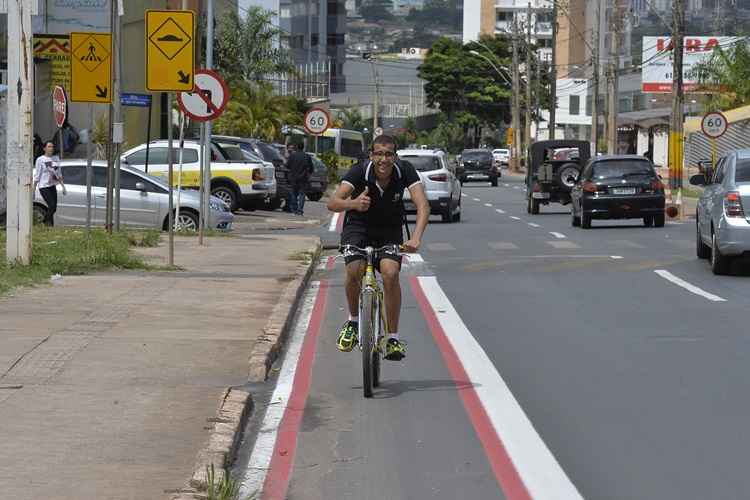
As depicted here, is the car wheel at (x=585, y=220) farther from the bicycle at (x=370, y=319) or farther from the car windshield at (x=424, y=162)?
the bicycle at (x=370, y=319)

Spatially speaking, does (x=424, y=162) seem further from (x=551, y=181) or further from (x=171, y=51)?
(x=171, y=51)

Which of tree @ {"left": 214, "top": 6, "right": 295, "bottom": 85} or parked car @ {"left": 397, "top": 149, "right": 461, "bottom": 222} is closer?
parked car @ {"left": 397, "top": 149, "right": 461, "bottom": 222}

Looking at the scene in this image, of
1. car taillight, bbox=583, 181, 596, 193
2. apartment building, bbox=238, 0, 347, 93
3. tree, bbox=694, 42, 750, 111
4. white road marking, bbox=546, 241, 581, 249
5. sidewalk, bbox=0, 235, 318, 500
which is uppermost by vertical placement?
apartment building, bbox=238, 0, 347, 93

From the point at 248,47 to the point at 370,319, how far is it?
60124 mm

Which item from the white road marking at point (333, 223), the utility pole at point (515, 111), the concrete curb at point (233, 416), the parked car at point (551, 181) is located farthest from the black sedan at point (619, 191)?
the utility pole at point (515, 111)

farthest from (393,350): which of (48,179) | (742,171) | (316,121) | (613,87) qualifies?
(613,87)

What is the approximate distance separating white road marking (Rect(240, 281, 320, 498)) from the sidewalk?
0.98 feet

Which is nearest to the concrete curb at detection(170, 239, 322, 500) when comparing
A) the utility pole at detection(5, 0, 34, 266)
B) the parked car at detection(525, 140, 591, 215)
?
the utility pole at detection(5, 0, 34, 266)

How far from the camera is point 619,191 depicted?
105 ft

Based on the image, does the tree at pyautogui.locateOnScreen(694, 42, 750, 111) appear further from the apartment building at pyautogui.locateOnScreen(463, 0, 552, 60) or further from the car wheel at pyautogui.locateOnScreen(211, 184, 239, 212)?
the apartment building at pyautogui.locateOnScreen(463, 0, 552, 60)

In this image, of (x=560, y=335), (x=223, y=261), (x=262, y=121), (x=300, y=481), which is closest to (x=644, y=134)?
(x=262, y=121)

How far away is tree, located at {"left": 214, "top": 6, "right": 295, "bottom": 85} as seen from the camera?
6756 cm

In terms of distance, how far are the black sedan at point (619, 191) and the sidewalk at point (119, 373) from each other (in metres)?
14.3

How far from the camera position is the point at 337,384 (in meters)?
10.8
